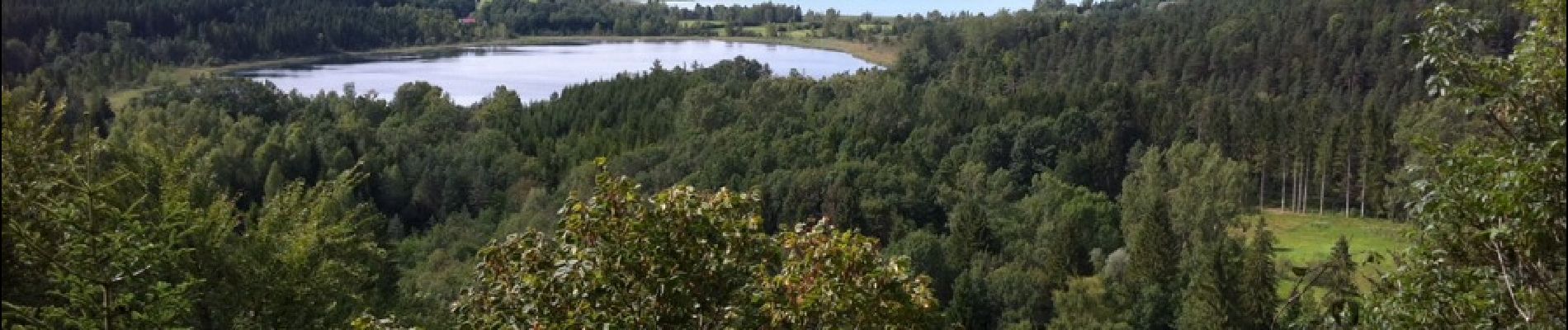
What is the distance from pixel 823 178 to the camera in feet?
222

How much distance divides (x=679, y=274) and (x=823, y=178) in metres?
59.4

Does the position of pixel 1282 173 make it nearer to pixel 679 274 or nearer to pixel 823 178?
pixel 823 178

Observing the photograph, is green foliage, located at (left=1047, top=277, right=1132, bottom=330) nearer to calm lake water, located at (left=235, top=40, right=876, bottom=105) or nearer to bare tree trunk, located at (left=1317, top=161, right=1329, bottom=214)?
bare tree trunk, located at (left=1317, top=161, right=1329, bottom=214)

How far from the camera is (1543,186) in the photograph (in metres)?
6.88

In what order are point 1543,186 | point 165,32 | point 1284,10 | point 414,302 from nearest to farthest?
point 1543,186 < point 414,302 < point 1284,10 < point 165,32

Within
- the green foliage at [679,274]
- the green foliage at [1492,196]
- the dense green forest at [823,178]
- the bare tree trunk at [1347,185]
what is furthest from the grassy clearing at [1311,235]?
the green foliage at [679,274]

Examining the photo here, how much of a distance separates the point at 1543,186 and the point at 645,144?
82690 millimetres

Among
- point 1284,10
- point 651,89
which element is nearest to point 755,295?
point 651,89

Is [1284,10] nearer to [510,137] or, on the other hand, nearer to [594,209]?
[510,137]

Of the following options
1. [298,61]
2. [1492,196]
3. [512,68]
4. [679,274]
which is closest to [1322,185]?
[1492,196]

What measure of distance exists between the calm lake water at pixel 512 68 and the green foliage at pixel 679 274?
362ft

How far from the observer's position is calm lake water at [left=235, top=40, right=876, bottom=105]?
130263mm

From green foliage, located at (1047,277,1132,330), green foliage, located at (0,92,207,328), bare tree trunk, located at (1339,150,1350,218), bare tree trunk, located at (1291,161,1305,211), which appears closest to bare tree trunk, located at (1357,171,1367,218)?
bare tree trunk, located at (1339,150,1350,218)

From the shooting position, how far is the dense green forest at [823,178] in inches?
308
